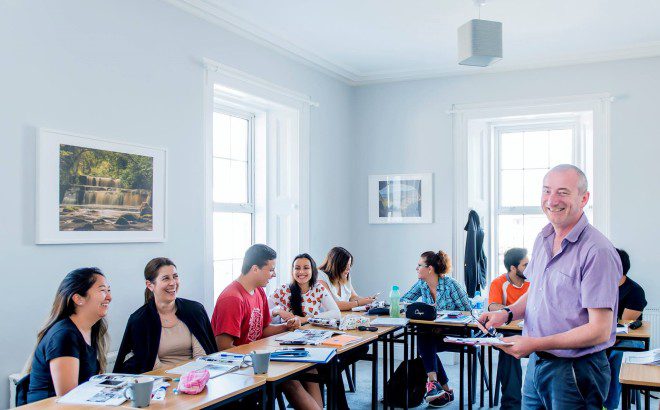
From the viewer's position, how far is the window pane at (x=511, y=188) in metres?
6.38

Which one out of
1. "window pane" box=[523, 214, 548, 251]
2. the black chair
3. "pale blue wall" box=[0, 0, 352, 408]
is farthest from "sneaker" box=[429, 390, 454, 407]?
the black chair

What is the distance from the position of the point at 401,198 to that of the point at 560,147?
163 centimetres

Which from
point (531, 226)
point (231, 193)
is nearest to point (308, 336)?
point (231, 193)

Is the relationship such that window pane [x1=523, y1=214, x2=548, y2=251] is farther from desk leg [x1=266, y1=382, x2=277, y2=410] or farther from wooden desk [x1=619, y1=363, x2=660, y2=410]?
desk leg [x1=266, y1=382, x2=277, y2=410]

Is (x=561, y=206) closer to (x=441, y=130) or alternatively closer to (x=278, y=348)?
(x=278, y=348)

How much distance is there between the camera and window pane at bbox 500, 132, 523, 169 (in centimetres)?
640

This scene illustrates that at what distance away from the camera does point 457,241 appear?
6.14 meters

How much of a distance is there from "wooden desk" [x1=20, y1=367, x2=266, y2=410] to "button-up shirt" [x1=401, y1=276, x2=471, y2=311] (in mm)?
2459

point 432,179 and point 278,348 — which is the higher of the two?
point 432,179

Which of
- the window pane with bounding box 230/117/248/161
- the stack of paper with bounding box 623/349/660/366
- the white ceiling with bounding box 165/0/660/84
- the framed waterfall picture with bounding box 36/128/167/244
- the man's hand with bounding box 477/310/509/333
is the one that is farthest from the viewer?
the window pane with bounding box 230/117/248/161

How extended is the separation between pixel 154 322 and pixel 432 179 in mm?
3680

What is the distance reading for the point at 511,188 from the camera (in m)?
6.42

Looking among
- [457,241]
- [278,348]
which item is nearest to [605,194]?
[457,241]

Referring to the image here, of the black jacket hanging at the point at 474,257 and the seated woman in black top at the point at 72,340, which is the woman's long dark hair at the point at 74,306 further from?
the black jacket hanging at the point at 474,257
